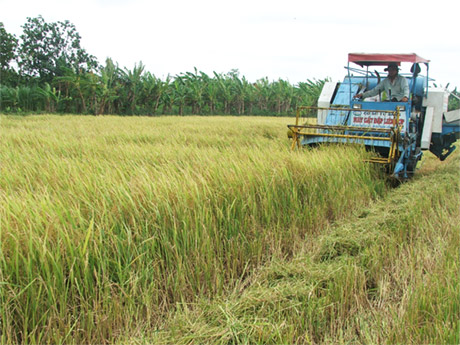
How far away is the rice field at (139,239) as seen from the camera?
2.19 meters

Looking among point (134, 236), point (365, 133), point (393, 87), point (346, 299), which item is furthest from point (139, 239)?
point (393, 87)

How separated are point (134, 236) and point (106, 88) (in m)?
22.1

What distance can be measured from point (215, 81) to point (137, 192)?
28586mm

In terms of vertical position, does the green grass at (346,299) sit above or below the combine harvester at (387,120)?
below

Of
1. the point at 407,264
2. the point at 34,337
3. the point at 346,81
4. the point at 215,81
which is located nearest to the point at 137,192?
the point at 34,337

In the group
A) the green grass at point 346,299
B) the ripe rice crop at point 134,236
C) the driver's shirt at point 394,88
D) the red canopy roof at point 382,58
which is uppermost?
the red canopy roof at point 382,58

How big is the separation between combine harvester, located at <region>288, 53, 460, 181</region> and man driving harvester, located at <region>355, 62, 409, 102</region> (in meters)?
0.06

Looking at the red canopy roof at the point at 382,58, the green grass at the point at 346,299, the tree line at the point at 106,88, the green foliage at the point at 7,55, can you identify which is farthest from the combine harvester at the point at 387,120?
the green foliage at the point at 7,55

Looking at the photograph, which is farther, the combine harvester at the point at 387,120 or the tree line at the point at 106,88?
the tree line at the point at 106,88

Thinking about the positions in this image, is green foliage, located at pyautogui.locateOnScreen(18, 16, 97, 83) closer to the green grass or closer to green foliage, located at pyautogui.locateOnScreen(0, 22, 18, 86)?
green foliage, located at pyautogui.locateOnScreen(0, 22, 18, 86)

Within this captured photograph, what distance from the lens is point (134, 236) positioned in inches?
107

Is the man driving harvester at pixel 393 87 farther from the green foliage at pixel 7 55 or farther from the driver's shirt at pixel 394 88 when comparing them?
the green foliage at pixel 7 55

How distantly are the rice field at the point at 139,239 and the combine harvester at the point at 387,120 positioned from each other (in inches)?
70.2

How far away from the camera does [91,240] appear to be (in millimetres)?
2365
